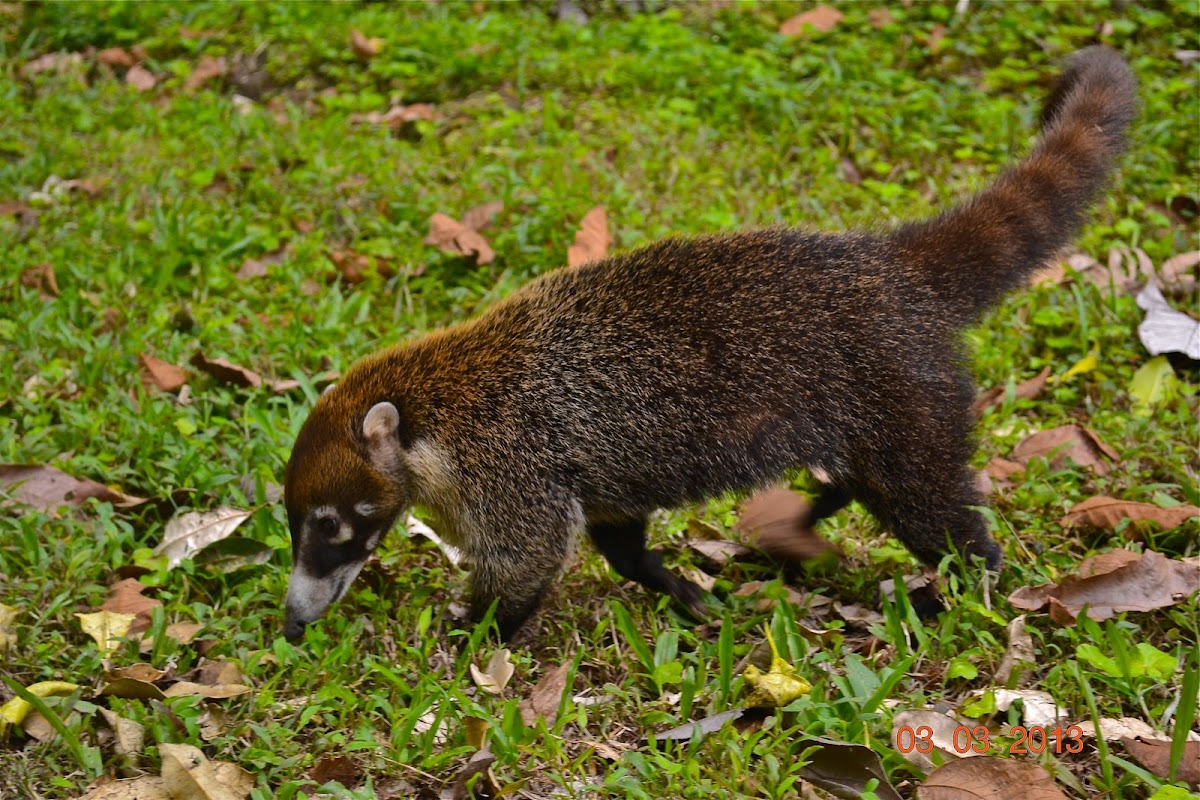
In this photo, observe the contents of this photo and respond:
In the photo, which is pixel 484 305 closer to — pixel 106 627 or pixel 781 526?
pixel 781 526

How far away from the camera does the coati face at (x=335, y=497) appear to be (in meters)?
3.72

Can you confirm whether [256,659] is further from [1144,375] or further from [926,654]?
[1144,375]

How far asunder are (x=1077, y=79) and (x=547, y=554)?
256 cm

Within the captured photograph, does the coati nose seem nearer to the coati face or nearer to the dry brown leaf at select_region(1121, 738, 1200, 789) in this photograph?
the coati face

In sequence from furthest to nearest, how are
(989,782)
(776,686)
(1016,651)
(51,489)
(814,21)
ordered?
(814,21)
(51,489)
(1016,651)
(776,686)
(989,782)

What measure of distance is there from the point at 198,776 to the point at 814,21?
5.81 metres

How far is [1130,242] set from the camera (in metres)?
5.51

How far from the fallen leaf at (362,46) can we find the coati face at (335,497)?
13.4 feet

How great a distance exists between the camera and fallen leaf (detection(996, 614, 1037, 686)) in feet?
11.3

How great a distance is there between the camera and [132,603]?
3867mm

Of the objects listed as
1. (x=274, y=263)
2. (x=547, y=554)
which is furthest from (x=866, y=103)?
(x=547, y=554)

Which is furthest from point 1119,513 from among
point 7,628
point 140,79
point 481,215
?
point 140,79

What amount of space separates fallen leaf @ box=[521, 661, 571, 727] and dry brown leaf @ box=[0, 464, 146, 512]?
5.58 ft
